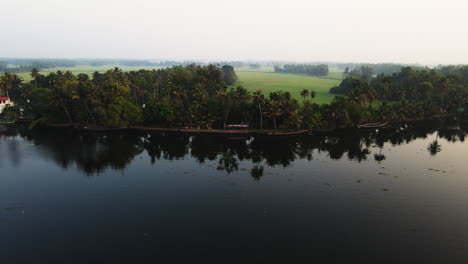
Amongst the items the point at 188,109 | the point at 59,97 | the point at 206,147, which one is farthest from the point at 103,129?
the point at 206,147

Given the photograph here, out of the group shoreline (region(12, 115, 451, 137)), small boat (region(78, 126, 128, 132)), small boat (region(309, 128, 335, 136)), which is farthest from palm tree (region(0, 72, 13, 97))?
small boat (region(309, 128, 335, 136))

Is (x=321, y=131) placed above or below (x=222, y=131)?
above

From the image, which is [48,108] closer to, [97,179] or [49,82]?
[49,82]

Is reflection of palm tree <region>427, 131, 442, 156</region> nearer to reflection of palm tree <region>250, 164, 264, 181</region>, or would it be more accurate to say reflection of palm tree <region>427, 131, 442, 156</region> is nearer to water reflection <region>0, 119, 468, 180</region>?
water reflection <region>0, 119, 468, 180</region>

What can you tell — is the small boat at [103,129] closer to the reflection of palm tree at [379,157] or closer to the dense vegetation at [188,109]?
the dense vegetation at [188,109]

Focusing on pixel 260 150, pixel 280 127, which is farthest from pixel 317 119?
pixel 260 150

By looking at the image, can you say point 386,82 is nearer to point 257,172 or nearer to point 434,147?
point 434,147
